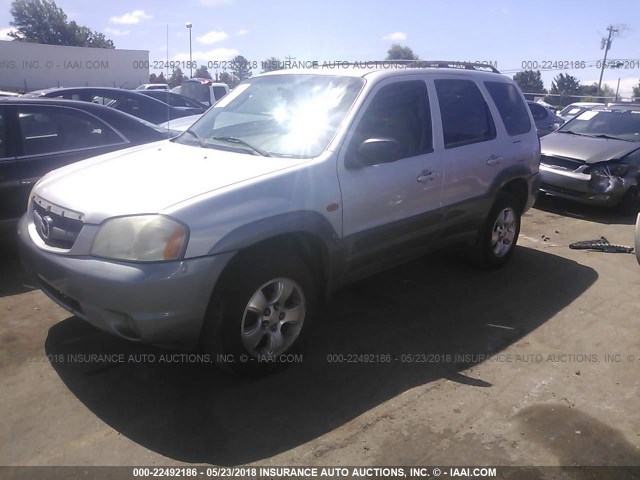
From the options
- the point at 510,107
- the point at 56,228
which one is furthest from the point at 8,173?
the point at 510,107

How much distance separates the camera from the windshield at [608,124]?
356 inches

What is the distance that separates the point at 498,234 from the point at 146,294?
3712mm

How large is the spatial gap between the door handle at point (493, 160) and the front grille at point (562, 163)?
3760 millimetres

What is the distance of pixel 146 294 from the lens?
295 centimetres

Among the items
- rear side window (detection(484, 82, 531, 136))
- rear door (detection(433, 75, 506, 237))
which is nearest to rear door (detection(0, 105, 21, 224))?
rear door (detection(433, 75, 506, 237))

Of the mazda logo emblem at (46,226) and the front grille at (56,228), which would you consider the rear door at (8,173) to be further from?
the mazda logo emblem at (46,226)

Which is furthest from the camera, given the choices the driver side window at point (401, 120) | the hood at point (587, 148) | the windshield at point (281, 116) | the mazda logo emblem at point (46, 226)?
the hood at point (587, 148)

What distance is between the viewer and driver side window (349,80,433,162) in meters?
4.00

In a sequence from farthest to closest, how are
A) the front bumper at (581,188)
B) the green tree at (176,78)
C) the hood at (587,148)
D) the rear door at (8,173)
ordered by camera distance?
the green tree at (176,78), the hood at (587,148), the front bumper at (581,188), the rear door at (8,173)

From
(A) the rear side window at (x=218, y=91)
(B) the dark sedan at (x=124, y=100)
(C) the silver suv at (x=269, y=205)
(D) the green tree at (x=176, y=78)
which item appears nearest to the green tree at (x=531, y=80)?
(D) the green tree at (x=176, y=78)

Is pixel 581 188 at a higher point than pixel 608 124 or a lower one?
A: lower

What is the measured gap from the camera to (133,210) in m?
3.11

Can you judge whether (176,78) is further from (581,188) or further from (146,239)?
(146,239)

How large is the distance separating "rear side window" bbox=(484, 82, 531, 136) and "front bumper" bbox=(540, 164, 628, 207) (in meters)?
2.58
